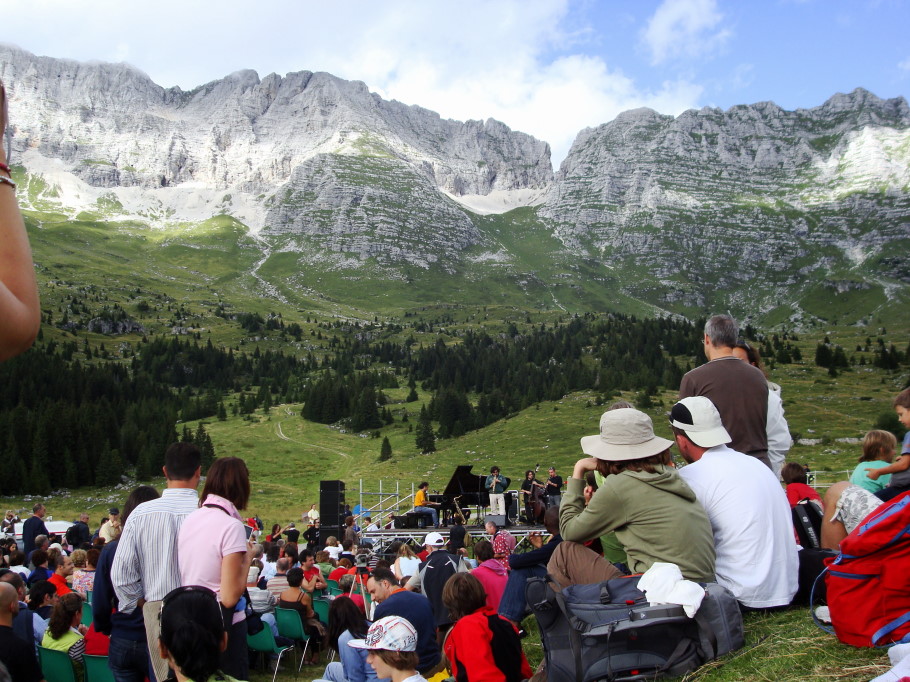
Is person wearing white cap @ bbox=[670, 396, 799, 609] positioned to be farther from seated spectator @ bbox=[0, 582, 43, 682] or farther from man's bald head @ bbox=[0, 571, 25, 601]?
man's bald head @ bbox=[0, 571, 25, 601]

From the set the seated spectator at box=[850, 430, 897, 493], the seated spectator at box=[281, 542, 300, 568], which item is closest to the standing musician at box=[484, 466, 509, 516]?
the seated spectator at box=[281, 542, 300, 568]

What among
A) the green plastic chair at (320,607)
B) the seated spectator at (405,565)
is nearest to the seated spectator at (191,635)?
the seated spectator at (405,565)

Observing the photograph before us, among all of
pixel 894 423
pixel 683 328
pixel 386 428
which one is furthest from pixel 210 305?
pixel 894 423

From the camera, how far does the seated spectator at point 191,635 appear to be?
4242mm

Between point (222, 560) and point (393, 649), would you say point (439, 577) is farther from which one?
point (222, 560)

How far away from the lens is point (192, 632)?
4.24 meters

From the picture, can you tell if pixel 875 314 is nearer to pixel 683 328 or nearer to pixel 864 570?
pixel 683 328

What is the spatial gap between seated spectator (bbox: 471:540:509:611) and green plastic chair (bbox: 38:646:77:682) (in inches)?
200

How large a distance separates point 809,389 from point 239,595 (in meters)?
85.3

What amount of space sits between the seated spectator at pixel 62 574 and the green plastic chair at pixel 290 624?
3483mm

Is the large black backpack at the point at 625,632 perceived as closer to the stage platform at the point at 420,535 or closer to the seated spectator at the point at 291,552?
the seated spectator at the point at 291,552

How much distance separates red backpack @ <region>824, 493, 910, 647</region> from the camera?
4523mm

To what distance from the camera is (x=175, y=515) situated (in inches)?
240

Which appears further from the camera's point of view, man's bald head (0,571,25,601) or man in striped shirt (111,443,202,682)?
man's bald head (0,571,25,601)
